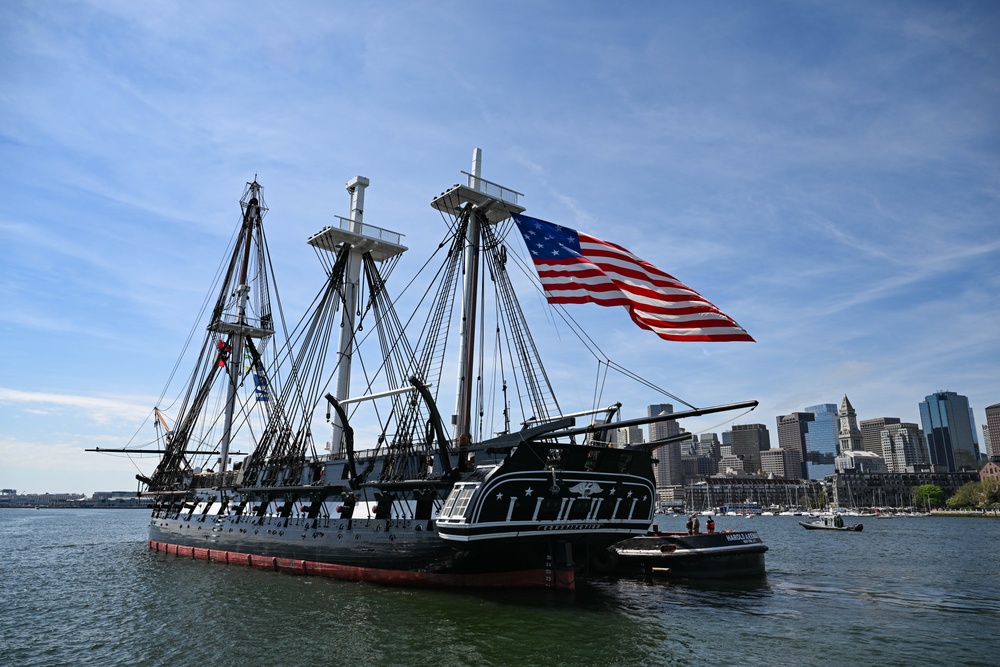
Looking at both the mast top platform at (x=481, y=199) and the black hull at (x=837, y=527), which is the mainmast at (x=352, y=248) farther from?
the black hull at (x=837, y=527)

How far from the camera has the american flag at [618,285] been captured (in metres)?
21.0

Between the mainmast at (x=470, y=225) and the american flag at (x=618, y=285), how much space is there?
23.7 ft

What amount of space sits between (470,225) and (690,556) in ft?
67.2

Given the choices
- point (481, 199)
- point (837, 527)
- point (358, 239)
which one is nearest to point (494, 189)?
point (481, 199)

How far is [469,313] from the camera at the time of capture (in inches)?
1296

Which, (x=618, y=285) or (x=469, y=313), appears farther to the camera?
(x=469, y=313)

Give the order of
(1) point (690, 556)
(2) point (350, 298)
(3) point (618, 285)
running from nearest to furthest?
(3) point (618, 285) < (1) point (690, 556) < (2) point (350, 298)

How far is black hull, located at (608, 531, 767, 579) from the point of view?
31.8 metres

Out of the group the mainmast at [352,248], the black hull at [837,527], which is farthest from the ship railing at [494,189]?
the black hull at [837,527]

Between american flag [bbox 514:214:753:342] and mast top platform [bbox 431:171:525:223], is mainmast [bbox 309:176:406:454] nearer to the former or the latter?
mast top platform [bbox 431:171:525:223]

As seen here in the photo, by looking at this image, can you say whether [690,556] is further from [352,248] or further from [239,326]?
[239,326]

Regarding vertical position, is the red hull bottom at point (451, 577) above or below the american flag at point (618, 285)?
below

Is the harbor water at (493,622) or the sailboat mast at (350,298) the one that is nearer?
the harbor water at (493,622)

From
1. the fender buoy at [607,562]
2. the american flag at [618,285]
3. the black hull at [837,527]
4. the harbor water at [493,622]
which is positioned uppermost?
the american flag at [618,285]
